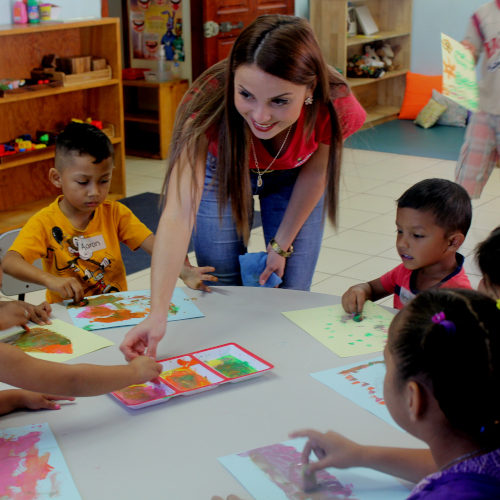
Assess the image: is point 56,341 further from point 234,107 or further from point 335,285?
point 335,285

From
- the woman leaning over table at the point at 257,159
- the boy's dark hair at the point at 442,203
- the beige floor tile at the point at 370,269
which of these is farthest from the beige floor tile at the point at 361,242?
the boy's dark hair at the point at 442,203

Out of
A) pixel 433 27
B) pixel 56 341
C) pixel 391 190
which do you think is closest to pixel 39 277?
pixel 56 341

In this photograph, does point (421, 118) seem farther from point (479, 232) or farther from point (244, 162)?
point (244, 162)

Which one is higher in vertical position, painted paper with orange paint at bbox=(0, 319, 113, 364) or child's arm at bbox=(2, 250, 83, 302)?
child's arm at bbox=(2, 250, 83, 302)

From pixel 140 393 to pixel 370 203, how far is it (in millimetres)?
3585

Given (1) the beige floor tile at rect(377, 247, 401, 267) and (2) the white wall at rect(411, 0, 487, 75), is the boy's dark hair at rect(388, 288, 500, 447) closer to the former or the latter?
(1) the beige floor tile at rect(377, 247, 401, 267)

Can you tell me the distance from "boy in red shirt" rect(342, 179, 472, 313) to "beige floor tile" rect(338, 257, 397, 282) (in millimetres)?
1595

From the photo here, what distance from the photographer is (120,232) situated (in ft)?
6.87

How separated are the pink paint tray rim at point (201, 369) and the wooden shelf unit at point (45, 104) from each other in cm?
294

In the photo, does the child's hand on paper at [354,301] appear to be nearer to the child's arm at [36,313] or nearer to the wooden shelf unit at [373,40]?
the child's arm at [36,313]

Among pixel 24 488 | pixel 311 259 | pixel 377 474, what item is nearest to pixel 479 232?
pixel 311 259

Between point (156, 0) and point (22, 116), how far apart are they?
2.02 meters

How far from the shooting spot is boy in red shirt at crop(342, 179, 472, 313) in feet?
5.50

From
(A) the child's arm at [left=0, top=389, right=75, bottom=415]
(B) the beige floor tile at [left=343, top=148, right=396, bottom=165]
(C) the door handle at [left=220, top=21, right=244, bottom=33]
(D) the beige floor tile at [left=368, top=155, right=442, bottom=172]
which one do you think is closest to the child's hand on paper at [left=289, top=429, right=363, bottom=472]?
(A) the child's arm at [left=0, top=389, right=75, bottom=415]
